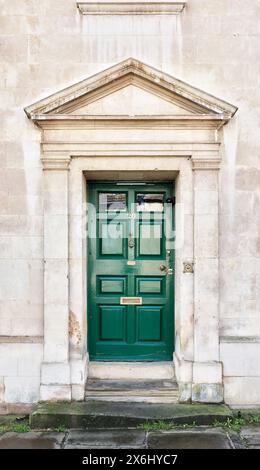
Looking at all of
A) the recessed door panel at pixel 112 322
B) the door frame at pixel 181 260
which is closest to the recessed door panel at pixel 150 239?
the door frame at pixel 181 260

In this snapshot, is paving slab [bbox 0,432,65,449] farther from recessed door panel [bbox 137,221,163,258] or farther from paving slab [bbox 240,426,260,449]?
recessed door panel [bbox 137,221,163,258]

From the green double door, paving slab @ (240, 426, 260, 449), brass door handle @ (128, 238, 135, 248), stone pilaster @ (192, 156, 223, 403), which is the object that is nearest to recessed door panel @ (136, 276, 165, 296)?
the green double door

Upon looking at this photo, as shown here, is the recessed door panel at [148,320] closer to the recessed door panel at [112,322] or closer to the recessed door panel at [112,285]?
the recessed door panel at [112,322]

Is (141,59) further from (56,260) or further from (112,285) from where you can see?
(112,285)

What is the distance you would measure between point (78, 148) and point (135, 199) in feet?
3.37

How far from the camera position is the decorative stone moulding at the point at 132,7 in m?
5.45

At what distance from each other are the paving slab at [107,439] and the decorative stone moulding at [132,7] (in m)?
4.72

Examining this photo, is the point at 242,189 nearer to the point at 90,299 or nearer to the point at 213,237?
the point at 213,237

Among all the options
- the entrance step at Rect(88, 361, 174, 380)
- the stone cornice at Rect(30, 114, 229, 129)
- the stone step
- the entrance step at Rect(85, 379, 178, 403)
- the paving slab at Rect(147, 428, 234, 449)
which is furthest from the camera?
the entrance step at Rect(88, 361, 174, 380)

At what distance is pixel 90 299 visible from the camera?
5.96 meters

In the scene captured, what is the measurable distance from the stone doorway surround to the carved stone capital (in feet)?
0.04

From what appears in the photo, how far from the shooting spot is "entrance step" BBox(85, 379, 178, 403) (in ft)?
17.9

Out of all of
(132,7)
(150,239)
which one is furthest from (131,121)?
(150,239)
